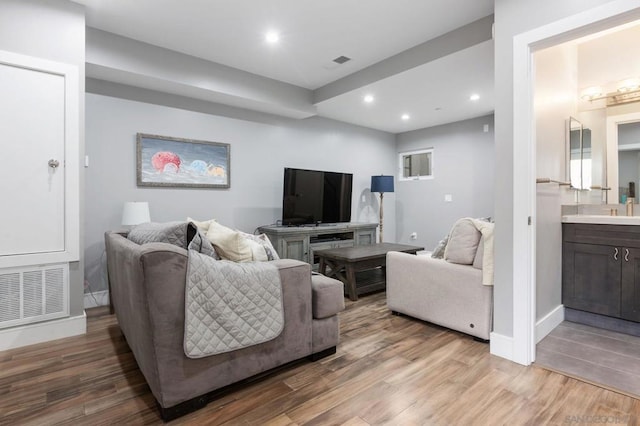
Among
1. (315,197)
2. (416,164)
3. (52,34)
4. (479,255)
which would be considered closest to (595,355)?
(479,255)

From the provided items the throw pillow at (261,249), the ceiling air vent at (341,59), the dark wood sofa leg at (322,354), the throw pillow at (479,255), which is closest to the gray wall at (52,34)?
the throw pillow at (261,249)

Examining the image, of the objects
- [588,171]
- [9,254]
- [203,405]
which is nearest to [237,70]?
[9,254]

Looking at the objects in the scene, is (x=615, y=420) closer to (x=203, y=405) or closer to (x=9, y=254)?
(x=203, y=405)

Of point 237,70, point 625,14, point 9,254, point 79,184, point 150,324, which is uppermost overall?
point 237,70

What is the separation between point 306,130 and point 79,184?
10.6 ft

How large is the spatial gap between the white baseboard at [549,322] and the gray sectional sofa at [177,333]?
5.81 ft

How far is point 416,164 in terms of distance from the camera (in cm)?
632

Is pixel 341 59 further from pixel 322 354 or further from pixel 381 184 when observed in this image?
pixel 322 354

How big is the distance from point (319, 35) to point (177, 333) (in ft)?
9.08

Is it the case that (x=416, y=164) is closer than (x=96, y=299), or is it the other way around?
(x=96, y=299)

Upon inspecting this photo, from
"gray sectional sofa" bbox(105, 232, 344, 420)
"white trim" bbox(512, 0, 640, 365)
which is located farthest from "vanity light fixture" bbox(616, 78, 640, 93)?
"gray sectional sofa" bbox(105, 232, 344, 420)

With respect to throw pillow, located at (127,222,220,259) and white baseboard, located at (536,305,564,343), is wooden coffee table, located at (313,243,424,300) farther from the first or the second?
throw pillow, located at (127,222,220,259)

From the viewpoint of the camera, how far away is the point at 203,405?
1690mm

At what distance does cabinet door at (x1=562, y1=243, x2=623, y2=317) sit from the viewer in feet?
8.59
